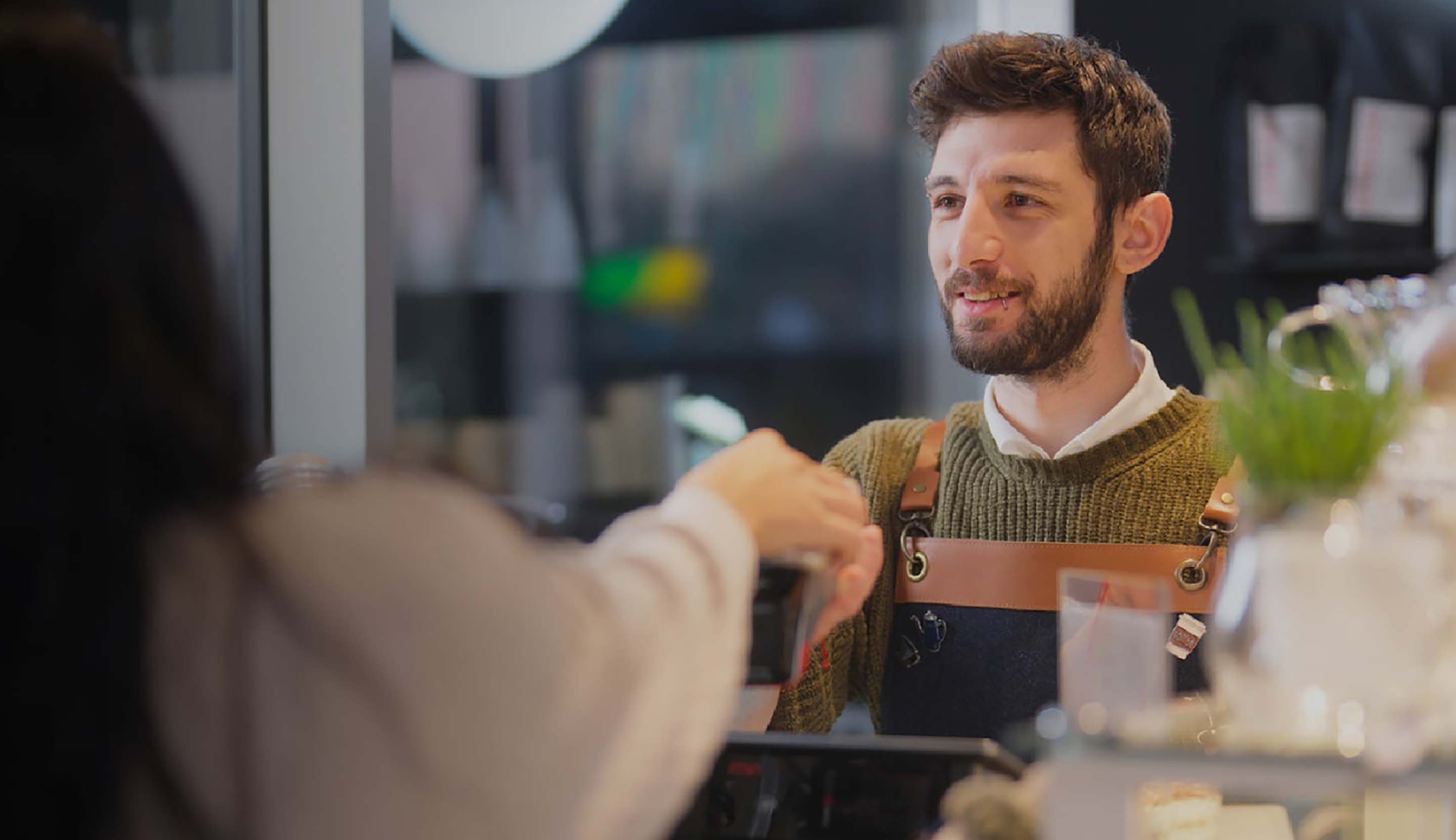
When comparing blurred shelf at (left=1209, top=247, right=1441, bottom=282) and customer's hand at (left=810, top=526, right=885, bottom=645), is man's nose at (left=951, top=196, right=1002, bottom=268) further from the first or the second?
blurred shelf at (left=1209, top=247, right=1441, bottom=282)

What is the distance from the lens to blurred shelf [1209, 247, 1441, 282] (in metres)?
3.05

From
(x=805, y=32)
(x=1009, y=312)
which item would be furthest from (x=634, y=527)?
(x=805, y=32)

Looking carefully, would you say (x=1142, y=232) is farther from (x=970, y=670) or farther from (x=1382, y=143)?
(x=1382, y=143)

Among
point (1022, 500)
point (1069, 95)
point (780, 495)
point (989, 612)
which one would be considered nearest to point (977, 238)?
point (1069, 95)

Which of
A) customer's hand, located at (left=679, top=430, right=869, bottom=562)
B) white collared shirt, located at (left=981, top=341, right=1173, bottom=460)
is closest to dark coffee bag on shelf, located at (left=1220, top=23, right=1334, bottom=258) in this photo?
white collared shirt, located at (left=981, top=341, right=1173, bottom=460)

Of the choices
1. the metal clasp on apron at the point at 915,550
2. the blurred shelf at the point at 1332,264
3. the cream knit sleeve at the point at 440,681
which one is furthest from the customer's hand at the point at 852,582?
the blurred shelf at the point at 1332,264

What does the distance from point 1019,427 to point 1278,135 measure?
4.52ft

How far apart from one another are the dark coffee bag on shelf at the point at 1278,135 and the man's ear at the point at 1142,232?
1.05m

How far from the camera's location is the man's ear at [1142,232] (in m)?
2.14

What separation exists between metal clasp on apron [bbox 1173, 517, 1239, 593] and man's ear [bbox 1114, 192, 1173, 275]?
451mm

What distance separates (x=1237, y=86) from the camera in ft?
10.2

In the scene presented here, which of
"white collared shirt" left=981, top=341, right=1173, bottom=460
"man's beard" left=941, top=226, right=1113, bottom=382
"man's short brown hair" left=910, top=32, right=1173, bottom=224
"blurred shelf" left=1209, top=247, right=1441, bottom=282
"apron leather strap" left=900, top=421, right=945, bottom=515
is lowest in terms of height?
"apron leather strap" left=900, top=421, right=945, bottom=515

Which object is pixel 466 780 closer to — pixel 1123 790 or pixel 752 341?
pixel 1123 790

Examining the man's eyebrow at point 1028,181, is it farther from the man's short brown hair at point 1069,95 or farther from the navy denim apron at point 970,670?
the navy denim apron at point 970,670
